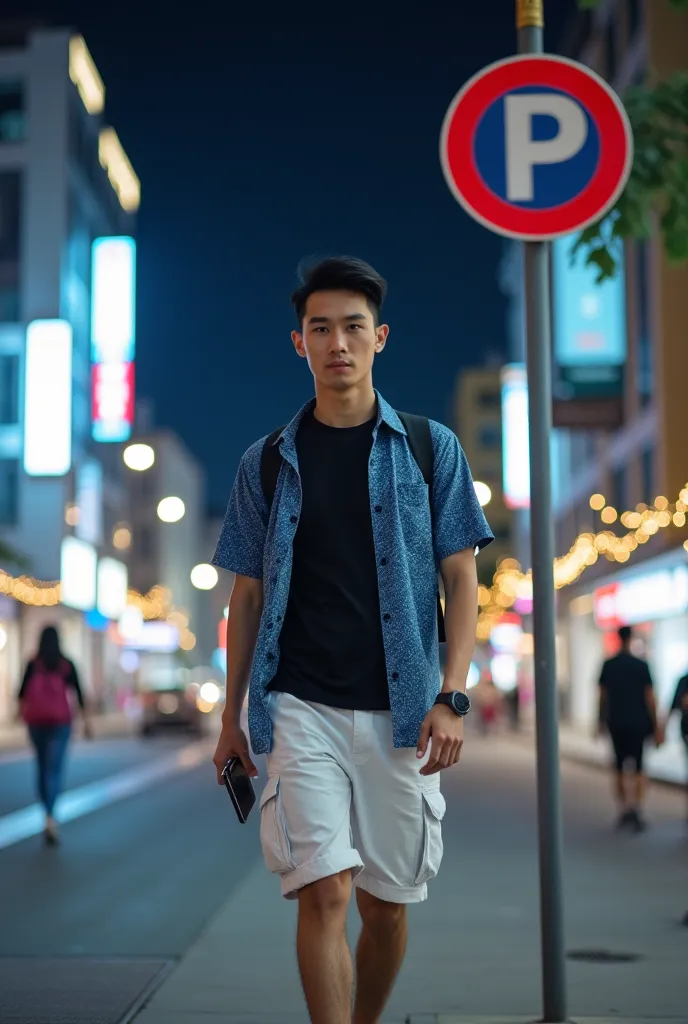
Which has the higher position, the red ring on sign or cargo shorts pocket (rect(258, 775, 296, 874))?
the red ring on sign

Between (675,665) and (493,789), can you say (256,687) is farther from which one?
(675,665)

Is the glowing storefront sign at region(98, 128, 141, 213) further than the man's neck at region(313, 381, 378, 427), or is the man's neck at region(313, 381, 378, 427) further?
the glowing storefront sign at region(98, 128, 141, 213)

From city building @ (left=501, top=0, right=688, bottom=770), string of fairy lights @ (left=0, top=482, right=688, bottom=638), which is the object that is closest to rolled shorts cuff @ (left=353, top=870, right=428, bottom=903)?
string of fairy lights @ (left=0, top=482, right=688, bottom=638)

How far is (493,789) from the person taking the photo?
19.6 m

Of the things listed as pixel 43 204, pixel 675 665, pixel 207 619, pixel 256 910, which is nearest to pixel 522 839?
pixel 256 910

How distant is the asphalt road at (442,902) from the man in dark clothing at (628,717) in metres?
0.44

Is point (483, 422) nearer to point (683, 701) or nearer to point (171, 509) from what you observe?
point (171, 509)

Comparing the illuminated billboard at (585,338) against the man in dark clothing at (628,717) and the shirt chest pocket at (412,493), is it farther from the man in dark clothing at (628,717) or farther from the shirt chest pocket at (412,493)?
the shirt chest pocket at (412,493)

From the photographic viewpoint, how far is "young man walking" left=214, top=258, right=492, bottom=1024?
3.79m

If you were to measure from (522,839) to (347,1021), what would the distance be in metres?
9.33

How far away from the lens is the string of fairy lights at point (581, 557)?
27.2 metres

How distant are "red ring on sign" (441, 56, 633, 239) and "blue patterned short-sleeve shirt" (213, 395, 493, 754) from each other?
1.04 m

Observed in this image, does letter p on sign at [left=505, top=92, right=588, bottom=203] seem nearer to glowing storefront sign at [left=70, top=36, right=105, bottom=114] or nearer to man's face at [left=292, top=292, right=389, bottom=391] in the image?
man's face at [left=292, top=292, right=389, bottom=391]

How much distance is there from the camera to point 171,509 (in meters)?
28.0
